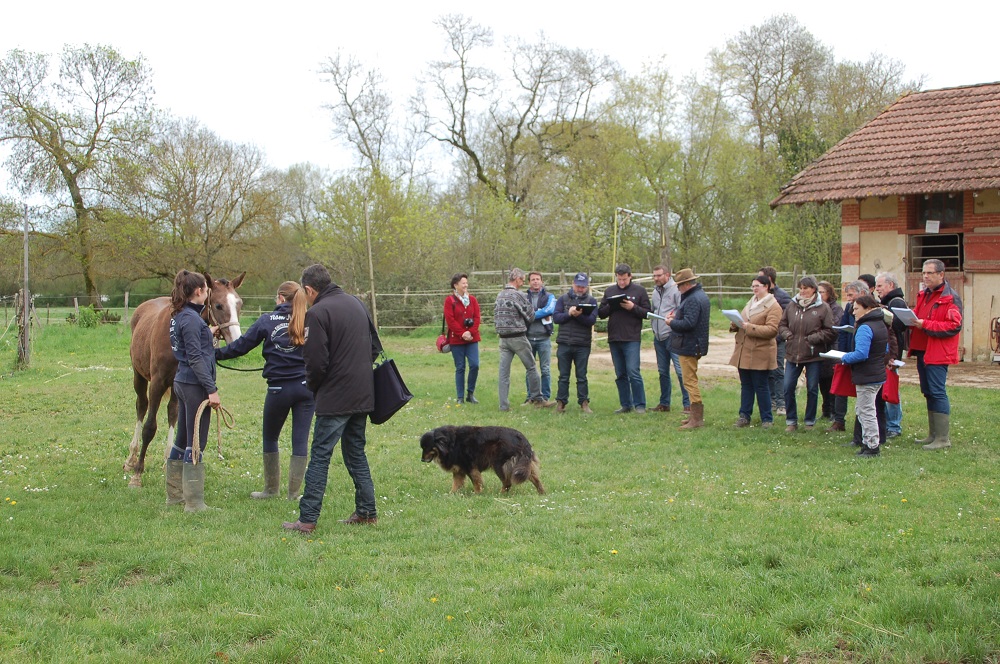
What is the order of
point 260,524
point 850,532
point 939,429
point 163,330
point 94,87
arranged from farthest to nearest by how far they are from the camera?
point 94,87
point 939,429
point 163,330
point 260,524
point 850,532

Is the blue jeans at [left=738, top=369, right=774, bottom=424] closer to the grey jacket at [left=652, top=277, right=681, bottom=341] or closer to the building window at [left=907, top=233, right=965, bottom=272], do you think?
the grey jacket at [left=652, top=277, right=681, bottom=341]

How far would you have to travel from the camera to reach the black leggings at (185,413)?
6750 millimetres

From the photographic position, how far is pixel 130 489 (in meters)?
7.71

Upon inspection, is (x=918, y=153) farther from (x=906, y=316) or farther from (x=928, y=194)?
(x=906, y=316)

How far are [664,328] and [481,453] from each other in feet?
17.7

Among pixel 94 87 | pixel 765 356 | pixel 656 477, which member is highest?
pixel 94 87

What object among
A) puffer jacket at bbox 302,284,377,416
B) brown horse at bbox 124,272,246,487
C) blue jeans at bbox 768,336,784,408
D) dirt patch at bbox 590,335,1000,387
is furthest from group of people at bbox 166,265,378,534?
dirt patch at bbox 590,335,1000,387

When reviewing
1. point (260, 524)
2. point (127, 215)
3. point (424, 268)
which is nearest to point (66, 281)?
point (127, 215)

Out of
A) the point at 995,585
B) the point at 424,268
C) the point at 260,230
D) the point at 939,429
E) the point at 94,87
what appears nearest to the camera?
the point at 995,585

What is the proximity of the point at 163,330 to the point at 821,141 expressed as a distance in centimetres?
3173

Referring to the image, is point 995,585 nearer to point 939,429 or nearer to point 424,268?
point 939,429

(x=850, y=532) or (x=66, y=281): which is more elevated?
(x=66, y=281)

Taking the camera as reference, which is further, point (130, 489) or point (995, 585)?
point (130, 489)

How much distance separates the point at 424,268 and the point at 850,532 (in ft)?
80.7
